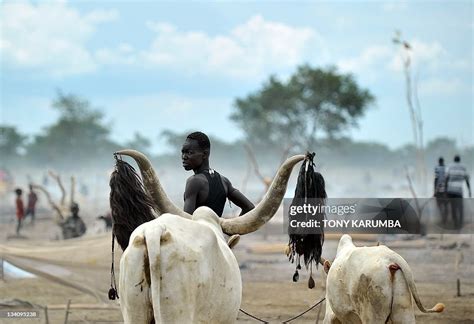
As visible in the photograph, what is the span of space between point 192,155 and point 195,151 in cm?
4

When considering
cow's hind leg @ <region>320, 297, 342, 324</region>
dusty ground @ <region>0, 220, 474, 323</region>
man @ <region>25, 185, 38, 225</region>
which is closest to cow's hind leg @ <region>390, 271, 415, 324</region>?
cow's hind leg @ <region>320, 297, 342, 324</region>

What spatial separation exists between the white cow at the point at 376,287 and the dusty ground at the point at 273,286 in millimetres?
3932

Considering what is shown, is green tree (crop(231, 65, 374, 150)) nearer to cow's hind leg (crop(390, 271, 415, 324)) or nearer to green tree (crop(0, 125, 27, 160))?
green tree (crop(0, 125, 27, 160))

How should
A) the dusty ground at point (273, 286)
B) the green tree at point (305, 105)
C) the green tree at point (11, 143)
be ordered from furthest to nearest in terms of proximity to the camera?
the green tree at point (11, 143) → the green tree at point (305, 105) → the dusty ground at point (273, 286)

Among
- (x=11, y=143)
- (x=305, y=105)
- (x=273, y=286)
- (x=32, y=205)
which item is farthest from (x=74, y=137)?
(x=273, y=286)

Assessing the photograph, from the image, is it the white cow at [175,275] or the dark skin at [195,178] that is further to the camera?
the dark skin at [195,178]

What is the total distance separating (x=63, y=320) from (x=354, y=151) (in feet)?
233

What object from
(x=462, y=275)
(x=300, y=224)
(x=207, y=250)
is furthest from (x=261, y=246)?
(x=207, y=250)

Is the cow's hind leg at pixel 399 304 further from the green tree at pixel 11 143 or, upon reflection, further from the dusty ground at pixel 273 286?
the green tree at pixel 11 143

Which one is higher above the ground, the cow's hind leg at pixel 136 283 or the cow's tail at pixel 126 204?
the cow's tail at pixel 126 204

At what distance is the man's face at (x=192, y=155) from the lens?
8047mm

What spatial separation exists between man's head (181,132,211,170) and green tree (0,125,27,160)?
2656 inches

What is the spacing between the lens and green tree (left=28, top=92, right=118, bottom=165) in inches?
3019

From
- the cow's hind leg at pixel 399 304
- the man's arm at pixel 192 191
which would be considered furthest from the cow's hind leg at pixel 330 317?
the man's arm at pixel 192 191
